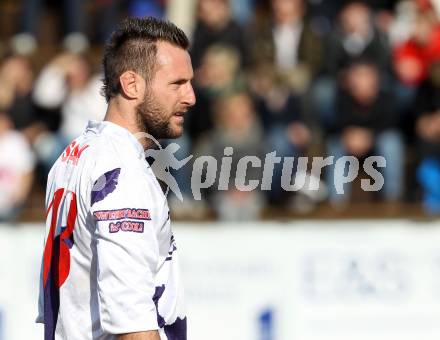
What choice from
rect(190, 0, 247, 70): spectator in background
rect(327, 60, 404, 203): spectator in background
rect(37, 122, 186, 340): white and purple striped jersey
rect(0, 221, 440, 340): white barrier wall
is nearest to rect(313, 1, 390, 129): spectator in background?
rect(327, 60, 404, 203): spectator in background

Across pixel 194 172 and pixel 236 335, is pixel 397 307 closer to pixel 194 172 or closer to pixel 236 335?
pixel 236 335

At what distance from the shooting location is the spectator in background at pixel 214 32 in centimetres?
1116

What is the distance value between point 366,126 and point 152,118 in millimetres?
6846

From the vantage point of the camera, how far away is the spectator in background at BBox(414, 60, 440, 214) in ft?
33.0

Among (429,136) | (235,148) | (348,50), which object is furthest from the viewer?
(348,50)

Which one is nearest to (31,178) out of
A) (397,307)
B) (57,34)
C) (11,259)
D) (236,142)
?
(11,259)

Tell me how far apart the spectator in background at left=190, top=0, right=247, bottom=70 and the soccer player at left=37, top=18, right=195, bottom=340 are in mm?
7320

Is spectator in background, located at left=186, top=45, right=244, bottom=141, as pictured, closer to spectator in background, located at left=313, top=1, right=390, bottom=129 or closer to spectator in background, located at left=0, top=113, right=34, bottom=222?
spectator in background, located at left=313, top=1, right=390, bottom=129

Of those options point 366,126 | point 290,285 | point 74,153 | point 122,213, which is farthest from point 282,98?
point 122,213

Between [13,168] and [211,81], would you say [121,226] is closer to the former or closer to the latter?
[13,168]

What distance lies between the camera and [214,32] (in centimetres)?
1119

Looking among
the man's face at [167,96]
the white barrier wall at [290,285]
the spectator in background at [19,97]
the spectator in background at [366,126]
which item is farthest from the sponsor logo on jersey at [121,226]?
the spectator in background at [19,97]

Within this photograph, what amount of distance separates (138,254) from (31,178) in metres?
7.08

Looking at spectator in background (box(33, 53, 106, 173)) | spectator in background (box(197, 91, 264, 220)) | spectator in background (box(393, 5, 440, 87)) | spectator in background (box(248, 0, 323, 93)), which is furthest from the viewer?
spectator in background (box(248, 0, 323, 93))
